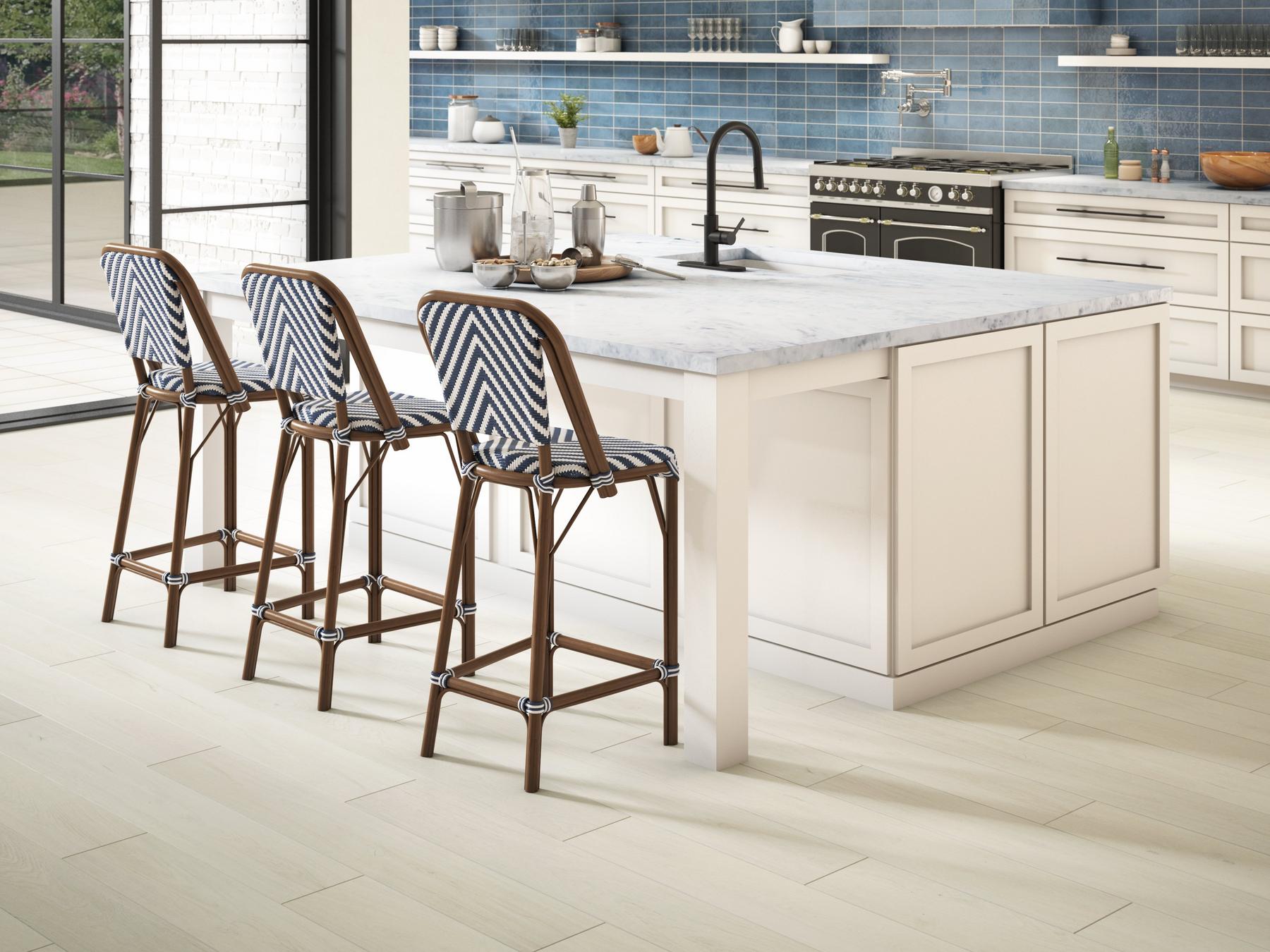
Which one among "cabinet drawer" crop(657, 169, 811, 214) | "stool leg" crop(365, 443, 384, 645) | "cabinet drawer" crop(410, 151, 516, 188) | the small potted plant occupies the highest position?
the small potted plant

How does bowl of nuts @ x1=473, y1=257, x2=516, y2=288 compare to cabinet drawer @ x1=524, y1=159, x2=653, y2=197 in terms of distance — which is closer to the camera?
bowl of nuts @ x1=473, y1=257, x2=516, y2=288

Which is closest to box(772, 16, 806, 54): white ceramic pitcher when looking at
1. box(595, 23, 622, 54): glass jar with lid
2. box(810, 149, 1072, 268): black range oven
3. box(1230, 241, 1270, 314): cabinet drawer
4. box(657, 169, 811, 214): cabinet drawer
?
box(657, 169, 811, 214): cabinet drawer

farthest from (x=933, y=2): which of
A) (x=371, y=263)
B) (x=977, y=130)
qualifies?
(x=371, y=263)

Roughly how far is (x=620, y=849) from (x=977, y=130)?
588cm

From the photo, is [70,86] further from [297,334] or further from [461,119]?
[297,334]

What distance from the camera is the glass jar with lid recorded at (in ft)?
29.8

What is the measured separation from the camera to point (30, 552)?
4555mm

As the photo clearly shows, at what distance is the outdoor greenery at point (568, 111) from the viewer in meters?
9.18

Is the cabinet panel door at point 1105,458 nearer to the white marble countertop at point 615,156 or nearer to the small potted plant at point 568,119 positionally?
the white marble countertop at point 615,156

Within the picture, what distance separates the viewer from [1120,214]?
6.69 meters

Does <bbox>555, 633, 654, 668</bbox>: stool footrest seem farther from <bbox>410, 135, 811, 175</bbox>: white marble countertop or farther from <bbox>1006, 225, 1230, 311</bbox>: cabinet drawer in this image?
<bbox>410, 135, 811, 175</bbox>: white marble countertop

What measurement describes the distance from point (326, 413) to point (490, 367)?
2.04 feet

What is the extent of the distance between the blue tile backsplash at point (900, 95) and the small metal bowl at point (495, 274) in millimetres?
4184

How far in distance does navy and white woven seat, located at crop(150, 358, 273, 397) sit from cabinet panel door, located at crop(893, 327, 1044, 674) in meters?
1.53
